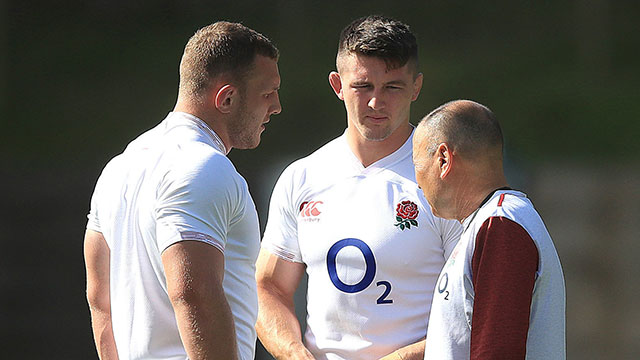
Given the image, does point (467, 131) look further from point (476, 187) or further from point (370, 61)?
point (370, 61)

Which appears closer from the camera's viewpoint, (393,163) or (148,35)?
(393,163)

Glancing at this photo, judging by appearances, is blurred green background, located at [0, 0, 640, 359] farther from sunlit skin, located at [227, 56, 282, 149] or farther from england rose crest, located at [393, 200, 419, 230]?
sunlit skin, located at [227, 56, 282, 149]

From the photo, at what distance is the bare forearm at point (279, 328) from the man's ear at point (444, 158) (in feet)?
2.52

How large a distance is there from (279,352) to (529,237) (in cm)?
95

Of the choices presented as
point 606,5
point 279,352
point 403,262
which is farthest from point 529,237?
point 606,5

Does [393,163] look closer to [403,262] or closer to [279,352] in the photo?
[403,262]

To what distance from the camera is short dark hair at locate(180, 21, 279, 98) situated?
5.30ft

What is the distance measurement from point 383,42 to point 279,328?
796mm

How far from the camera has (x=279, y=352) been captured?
6.81 feet

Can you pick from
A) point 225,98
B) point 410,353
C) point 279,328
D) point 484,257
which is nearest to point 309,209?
point 279,328

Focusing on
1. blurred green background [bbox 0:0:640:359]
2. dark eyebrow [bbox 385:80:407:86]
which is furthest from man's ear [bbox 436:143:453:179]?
blurred green background [bbox 0:0:640:359]

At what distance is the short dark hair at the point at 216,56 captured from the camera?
1.61m

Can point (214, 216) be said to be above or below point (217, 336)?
above

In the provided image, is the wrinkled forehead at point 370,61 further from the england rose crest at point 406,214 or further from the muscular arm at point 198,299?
the muscular arm at point 198,299
